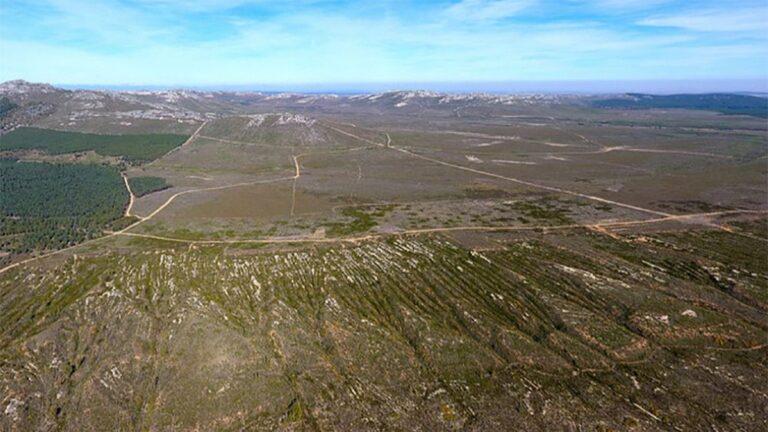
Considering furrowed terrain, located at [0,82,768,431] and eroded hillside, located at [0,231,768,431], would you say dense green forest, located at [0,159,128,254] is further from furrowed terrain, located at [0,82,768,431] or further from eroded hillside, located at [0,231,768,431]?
eroded hillside, located at [0,231,768,431]

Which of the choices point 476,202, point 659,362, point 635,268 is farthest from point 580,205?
point 659,362

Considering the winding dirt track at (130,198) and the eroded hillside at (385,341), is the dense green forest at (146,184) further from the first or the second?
the eroded hillside at (385,341)

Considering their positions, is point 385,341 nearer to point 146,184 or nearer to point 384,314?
point 384,314

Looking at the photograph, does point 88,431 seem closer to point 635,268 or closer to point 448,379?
point 448,379

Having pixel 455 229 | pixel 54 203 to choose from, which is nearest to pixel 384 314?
pixel 455 229

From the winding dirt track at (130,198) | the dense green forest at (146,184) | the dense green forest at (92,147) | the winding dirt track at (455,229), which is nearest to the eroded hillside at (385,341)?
the winding dirt track at (455,229)
